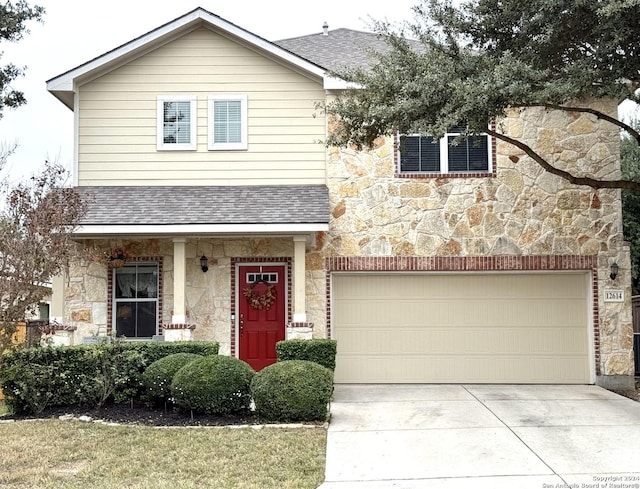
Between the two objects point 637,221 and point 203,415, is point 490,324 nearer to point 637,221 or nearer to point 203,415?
point 203,415

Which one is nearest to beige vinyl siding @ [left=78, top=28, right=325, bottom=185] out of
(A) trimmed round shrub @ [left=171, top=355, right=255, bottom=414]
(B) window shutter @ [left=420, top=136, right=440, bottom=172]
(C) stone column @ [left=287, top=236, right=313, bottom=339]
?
(C) stone column @ [left=287, top=236, right=313, bottom=339]

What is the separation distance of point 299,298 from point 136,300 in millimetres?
3225

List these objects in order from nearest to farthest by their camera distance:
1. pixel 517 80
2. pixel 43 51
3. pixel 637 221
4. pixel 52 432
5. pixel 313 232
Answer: pixel 52 432
pixel 517 80
pixel 313 232
pixel 637 221
pixel 43 51

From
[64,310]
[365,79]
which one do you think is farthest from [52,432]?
[365,79]

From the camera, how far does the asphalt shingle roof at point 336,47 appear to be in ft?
46.2

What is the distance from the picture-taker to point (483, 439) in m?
8.41

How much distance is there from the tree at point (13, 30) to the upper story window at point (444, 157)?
24.6 ft

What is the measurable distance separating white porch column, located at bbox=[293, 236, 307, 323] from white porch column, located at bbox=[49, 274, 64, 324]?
430 centimetres

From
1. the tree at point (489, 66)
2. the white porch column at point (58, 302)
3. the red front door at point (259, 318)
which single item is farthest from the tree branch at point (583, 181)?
the white porch column at point (58, 302)

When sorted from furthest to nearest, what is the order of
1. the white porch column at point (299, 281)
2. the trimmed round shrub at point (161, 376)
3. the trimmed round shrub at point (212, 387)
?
the white porch column at point (299, 281) < the trimmed round shrub at point (161, 376) < the trimmed round shrub at point (212, 387)

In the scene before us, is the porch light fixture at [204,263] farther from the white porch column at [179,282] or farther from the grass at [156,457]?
the grass at [156,457]

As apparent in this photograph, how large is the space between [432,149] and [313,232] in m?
2.77

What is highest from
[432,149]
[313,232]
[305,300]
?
[432,149]

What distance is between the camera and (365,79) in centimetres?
1031
